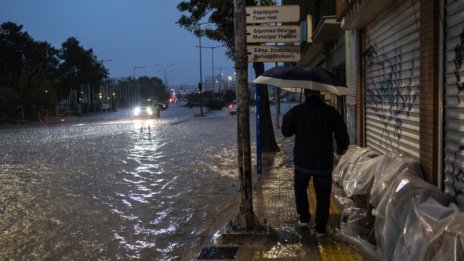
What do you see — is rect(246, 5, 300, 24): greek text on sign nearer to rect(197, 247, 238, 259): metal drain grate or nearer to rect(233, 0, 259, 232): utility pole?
rect(233, 0, 259, 232): utility pole

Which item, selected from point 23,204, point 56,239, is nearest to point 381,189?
point 56,239

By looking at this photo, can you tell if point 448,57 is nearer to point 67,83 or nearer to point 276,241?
point 276,241

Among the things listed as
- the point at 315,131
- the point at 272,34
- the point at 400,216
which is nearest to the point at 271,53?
the point at 272,34

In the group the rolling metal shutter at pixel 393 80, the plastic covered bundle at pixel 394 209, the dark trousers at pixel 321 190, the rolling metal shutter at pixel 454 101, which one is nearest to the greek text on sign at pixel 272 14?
the rolling metal shutter at pixel 393 80

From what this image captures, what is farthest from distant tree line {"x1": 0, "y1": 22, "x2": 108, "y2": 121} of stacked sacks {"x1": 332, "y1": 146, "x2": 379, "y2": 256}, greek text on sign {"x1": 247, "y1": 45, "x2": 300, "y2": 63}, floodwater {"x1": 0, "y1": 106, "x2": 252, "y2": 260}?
stacked sacks {"x1": 332, "y1": 146, "x2": 379, "y2": 256}

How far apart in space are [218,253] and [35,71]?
51539 mm

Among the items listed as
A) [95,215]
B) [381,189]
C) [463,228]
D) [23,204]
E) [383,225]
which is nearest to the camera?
[463,228]

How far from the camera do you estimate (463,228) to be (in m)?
3.43

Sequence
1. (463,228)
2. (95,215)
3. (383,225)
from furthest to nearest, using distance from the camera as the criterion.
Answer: (95,215)
(383,225)
(463,228)

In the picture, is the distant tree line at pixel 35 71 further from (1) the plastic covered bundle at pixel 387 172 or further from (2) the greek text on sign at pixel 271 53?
(1) the plastic covered bundle at pixel 387 172

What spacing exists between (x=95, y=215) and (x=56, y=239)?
135cm

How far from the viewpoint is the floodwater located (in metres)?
6.61

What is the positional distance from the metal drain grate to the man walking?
1066mm

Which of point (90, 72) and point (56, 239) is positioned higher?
point (90, 72)
